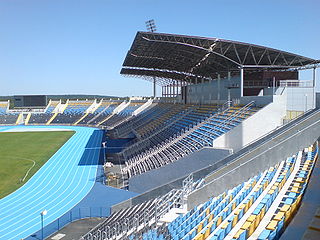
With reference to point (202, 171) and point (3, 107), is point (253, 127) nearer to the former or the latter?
point (202, 171)

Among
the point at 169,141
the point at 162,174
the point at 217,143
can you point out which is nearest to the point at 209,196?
the point at 217,143

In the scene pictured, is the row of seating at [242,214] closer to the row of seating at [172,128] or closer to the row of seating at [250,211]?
the row of seating at [250,211]

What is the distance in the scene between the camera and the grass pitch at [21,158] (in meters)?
18.6

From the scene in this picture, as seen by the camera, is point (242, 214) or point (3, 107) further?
point (3, 107)

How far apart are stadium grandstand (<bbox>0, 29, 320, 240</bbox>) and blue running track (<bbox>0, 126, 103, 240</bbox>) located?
6 cm

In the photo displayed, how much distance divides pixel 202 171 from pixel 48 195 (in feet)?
30.8

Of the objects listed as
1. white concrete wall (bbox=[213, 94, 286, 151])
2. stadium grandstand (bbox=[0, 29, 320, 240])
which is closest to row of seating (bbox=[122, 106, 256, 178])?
stadium grandstand (bbox=[0, 29, 320, 240])

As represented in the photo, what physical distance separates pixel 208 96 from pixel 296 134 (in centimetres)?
1755

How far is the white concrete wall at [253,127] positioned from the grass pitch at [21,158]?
12.4 m

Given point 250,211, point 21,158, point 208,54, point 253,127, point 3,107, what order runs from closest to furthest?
point 250,211
point 253,127
point 208,54
point 21,158
point 3,107

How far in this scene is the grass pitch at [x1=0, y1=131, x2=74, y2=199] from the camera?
18594 millimetres

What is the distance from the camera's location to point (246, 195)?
350 inches

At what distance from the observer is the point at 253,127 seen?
15.6 meters

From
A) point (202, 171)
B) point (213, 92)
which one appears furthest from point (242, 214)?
point (213, 92)
